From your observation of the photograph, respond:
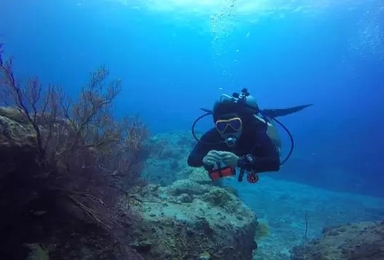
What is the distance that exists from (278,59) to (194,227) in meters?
89.7

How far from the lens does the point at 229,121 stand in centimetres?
487

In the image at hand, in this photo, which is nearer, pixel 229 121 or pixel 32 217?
pixel 32 217

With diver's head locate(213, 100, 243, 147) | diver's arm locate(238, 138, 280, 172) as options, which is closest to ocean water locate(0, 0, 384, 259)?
diver's head locate(213, 100, 243, 147)

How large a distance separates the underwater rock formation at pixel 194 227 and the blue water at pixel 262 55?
4616 millimetres

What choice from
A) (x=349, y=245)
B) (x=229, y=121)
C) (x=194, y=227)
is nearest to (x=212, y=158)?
(x=229, y=121)

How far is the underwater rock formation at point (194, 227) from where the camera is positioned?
428 centimetres

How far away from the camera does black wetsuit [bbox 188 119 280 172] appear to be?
4.63 m

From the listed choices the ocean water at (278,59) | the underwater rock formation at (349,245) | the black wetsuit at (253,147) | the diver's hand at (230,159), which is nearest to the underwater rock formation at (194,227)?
the black wetsuit at (253,147)

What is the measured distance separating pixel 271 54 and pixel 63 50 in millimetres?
56682

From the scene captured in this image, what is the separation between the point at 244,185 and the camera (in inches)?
866

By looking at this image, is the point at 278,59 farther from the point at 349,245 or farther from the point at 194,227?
the point at 194,227

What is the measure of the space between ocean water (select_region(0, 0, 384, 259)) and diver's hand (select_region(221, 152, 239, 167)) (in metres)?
3.60

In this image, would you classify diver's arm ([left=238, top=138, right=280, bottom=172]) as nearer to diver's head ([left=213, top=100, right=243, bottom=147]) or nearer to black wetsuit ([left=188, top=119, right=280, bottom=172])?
black wetsuit ([left=188, top=119, right=280, bottom=172])

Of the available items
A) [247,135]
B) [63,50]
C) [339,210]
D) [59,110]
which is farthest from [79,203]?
[63,50]
